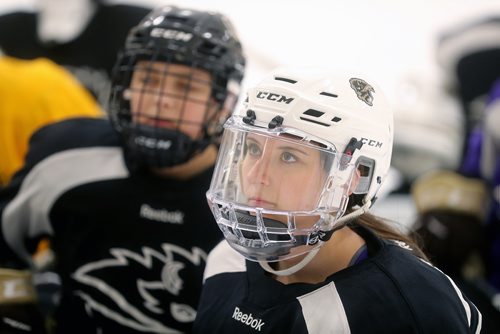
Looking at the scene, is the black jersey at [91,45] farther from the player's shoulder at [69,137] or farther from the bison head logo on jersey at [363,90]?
the bison head logo on jersey at [363,90]

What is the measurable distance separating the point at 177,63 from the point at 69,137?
316 mm

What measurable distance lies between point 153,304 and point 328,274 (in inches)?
20.2

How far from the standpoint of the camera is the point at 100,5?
3.44 m

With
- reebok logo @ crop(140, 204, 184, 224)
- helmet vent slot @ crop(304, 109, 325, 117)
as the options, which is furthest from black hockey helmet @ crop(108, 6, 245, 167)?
helmet vent slot @ crop(304, 109, 325, 117)

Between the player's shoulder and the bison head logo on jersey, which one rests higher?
the bison head logo on jersey

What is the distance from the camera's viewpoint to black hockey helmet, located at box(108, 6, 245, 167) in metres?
1.55

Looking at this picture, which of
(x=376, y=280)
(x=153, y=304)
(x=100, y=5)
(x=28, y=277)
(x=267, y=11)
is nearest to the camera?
(x=376, y=280)

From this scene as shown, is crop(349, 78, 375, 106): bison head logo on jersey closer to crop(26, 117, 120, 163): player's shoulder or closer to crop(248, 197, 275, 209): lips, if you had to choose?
crop(248, 197, 275, 209): lips

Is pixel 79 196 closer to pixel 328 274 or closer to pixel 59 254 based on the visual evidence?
pixel 59 254

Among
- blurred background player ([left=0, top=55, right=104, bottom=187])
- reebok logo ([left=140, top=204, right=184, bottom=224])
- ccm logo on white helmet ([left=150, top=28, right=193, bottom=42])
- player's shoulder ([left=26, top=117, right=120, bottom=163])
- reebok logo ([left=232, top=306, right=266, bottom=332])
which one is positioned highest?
ccm logo on white helmet ([left=150, top=28, right=193, bottom=42])

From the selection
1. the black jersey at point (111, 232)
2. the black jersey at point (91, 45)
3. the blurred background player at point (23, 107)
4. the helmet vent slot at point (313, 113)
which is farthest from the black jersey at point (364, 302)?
the black jersey at point (91, 45)

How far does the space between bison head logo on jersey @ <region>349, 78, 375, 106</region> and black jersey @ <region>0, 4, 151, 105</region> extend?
2141 mm

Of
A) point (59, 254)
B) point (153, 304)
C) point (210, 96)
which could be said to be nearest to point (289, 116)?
point (210, 96)

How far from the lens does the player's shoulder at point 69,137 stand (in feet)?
5.54
